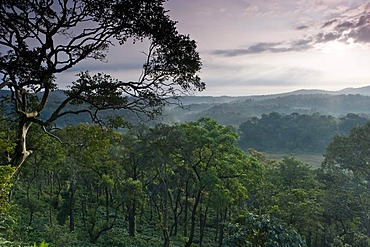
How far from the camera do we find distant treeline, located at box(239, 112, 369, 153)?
8788 cm

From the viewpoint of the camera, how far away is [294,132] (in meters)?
96.4

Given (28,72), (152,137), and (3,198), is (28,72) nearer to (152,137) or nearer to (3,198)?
(3,198)

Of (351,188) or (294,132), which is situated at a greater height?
(351,188)

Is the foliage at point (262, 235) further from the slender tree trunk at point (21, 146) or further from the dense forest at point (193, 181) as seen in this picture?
the slender tree trunk at point (21, 146)

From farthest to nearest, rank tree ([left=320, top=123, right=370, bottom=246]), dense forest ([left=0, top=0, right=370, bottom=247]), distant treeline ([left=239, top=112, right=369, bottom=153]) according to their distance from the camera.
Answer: distant treeline ([left=239, top=112, right=369, bottom=153])
tree ([left=320, top=123, right=370, bottom=246])
dense forest ([left=0, top=0, right=370, bottom=247])

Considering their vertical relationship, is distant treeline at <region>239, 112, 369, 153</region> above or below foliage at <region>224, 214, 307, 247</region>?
below

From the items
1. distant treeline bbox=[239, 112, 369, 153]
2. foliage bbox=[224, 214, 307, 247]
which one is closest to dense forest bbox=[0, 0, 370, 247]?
foliage bbox=[224, 214, 307, 247]

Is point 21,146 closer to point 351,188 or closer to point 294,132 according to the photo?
point 351,188

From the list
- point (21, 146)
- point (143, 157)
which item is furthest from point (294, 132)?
point (21, 146)

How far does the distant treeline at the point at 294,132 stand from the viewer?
8788 cm

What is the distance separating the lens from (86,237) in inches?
901

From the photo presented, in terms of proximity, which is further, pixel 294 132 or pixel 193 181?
pixel 294 132

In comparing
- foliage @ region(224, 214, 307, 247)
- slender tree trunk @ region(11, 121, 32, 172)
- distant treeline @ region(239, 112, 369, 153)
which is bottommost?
distant treeline @ region(239, 112, 369, 153)

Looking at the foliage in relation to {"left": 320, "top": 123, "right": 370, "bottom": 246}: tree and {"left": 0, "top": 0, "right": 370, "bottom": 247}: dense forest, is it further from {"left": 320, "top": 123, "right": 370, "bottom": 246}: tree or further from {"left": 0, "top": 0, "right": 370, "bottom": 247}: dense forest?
{"left": 320, "top": 123, "right": 370, "bottom": 246}: tree
